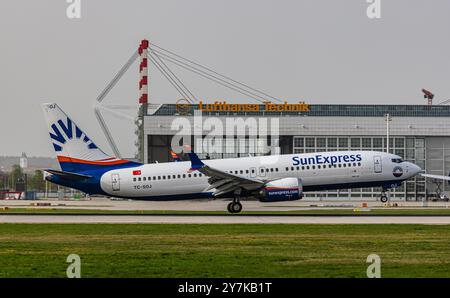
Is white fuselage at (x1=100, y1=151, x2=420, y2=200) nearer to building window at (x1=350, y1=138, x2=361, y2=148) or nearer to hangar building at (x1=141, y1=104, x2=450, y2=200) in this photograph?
hangar building at (x1=141, y1=104, x2=450, y2=200)

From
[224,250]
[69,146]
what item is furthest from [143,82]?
[224,250]

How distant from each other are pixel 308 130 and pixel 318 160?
6528cm

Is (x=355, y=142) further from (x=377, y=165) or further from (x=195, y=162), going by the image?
(x=195, y=162)

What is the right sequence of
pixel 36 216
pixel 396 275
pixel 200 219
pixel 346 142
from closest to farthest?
pixel 396 275 < pixel 200 219 < pixel 36 216 < pixel 346 142

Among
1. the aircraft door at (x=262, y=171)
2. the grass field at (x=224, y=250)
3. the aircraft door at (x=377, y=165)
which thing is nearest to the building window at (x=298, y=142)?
the aircraft door at (x=377, y=165)

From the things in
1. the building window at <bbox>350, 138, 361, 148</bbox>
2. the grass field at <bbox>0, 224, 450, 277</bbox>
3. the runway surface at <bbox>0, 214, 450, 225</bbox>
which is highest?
the building window at <bbox>350, 138, 361, 148</bbox>

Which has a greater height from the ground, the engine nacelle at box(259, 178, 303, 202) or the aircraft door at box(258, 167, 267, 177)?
the aircraft door at box(258, 167, 267, 177)

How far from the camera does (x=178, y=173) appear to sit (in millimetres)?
65875

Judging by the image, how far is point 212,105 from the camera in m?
137

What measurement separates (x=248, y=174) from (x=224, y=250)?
31.3m

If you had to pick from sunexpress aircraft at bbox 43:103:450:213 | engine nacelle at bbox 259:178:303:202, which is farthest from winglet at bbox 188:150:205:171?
engine nacelle at bbox 259:178:303:202

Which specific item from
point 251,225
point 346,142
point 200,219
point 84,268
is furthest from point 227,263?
point 346,142

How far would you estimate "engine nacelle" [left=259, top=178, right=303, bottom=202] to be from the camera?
6281 centimetres

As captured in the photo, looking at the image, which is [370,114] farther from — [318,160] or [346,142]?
[318,160]
